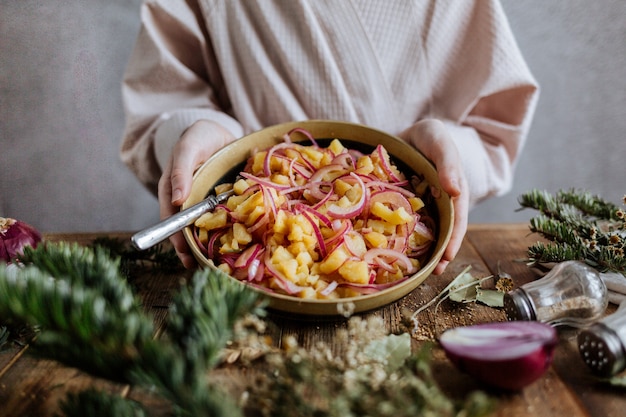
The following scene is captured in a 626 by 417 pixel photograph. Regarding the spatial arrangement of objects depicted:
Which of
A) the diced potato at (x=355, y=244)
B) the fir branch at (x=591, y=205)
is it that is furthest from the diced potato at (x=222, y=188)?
the fir branch at (x=591, y=205)

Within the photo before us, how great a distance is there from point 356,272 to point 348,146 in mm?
429

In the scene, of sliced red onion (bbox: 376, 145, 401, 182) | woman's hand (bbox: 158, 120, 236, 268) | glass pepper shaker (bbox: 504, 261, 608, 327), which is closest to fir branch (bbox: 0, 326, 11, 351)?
woman's hand (bbox: 158, 120, 236, 268)

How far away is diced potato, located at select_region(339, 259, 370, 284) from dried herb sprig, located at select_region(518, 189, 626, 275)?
45 centimetres

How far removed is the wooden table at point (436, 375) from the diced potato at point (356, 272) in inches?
4.0

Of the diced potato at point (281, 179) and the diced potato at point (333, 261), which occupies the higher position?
the diced potato at point (281, 179)

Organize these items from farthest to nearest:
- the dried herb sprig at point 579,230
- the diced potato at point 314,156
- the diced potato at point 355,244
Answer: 1. the diced potato at point 314,156
2. the dried herb sprig at point 579,230
3. the diced potato at point 355,244

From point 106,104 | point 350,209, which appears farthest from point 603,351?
point 106,104

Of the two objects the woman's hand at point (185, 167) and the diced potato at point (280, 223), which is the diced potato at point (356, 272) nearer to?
the diced potato at point (280, 223)

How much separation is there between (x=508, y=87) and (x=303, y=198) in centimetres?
69

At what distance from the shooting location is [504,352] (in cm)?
81

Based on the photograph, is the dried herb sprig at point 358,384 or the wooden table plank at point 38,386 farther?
the wooden table plank at point 38,386

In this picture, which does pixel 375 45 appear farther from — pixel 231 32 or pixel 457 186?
pixel 457 186

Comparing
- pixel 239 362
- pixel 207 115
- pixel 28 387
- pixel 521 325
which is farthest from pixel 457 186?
pixel 28 387

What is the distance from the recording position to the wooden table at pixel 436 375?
0.83 meters
